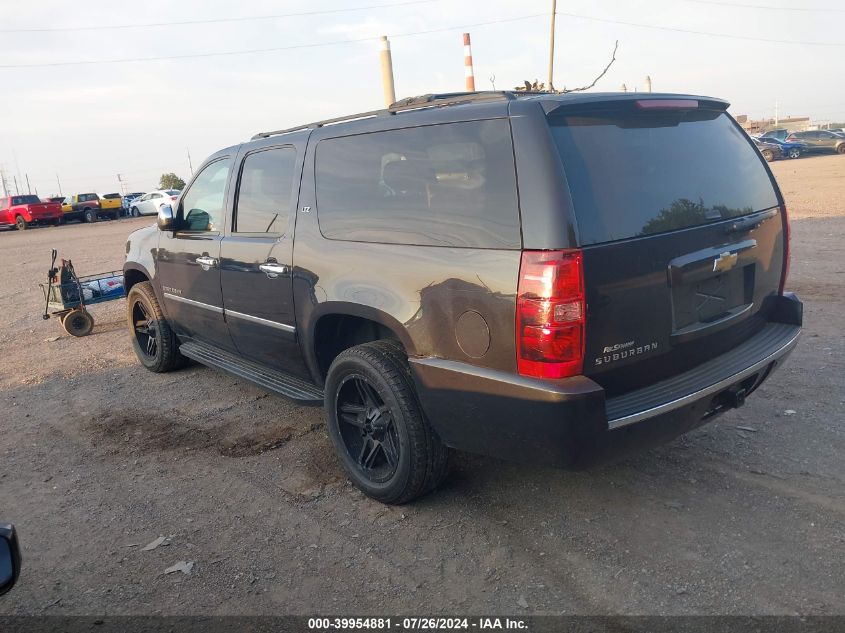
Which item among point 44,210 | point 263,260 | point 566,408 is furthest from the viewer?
point 44,210

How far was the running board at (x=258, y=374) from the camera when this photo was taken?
4.21m

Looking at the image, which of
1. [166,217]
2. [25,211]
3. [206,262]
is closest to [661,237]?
[206,262]

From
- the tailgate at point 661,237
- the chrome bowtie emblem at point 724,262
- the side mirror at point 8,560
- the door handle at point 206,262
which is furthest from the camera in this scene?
the door handle at point 206,262

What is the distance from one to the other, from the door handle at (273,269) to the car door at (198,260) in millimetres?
660

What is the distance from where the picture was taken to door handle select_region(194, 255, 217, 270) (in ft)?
15.9

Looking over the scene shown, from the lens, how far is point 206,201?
5.20m

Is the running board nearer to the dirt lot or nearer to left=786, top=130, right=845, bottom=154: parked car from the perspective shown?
the dirt lot

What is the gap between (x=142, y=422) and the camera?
16.8 feet

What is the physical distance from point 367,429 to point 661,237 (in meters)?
1.77

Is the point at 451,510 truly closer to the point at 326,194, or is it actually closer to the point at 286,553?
the point at 286,553

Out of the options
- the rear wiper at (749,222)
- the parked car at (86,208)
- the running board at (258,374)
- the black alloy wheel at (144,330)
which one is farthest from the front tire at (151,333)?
the parked car at (86,208)

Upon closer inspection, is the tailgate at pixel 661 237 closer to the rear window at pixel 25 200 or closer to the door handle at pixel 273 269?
the door handle at pixel 273 269

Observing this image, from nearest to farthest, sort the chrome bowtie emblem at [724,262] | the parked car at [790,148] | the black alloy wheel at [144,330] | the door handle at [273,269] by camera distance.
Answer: the chrome bowtie emblem at [724,262], the door handle at [273,269], the black alloy wheel at [144,330], the parked car at [790,148]

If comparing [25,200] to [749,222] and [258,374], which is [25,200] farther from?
[749,222]
